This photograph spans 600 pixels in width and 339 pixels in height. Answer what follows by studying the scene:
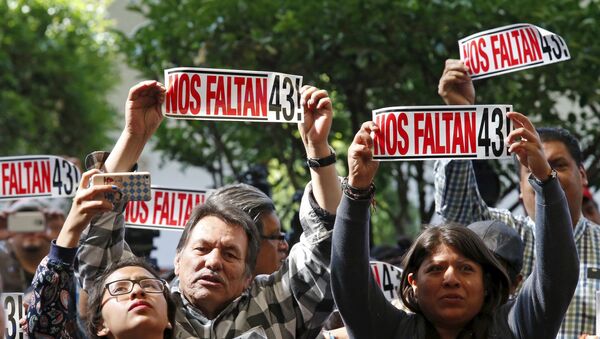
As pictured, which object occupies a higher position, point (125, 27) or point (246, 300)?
point (125, 27)

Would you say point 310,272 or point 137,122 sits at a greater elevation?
point 137,122

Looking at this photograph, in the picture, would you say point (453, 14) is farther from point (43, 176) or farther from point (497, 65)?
point (43, 176)

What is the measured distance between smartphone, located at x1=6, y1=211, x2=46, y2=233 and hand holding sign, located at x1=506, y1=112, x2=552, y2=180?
125 inches

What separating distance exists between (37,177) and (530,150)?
96.0 inches

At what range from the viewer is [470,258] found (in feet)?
13.8

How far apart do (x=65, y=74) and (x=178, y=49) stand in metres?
14.5

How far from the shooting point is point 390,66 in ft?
26.8

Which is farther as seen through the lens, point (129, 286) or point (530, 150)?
point (129, 286)

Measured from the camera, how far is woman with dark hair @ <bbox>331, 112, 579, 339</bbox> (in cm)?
405

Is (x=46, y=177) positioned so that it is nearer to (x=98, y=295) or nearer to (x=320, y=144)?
(x=98, y=295)

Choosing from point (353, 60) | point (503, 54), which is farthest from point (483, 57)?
point (353, 60)

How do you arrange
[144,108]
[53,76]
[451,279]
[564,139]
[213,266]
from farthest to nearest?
[53,76] → [564,139] → [144,108] → [213,266] → [451,279]

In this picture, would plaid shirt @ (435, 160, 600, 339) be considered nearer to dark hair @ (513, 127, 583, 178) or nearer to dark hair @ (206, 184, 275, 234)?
dark hair @ (513, 127, 583, 178)

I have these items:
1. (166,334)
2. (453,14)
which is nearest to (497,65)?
(166,334)
